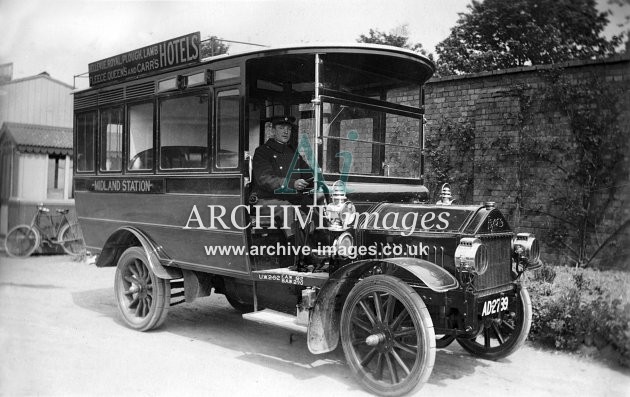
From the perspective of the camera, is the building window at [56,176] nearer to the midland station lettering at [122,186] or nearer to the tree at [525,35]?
the midland station lettering at [122,186]

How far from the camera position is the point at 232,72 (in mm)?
4891

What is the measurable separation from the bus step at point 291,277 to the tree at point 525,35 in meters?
2.62

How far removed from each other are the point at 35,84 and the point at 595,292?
7.17 metres

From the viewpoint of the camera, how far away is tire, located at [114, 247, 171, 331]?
5.70 metres

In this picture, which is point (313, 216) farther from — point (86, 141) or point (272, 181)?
point (86, 141)

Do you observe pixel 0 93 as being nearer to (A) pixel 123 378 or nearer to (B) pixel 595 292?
(A) pixel 123 378

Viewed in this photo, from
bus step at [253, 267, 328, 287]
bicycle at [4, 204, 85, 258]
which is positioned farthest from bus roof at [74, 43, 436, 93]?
bicycle at [4, 204, 85, 258]

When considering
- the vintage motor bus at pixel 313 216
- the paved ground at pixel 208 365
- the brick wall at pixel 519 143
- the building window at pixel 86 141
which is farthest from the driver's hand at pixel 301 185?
the brick wall at pixel 519 143

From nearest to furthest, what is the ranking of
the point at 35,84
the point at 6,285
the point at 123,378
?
the point at 123,378 → the point at 35,84 → the point at 6,285

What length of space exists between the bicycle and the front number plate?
31.5 ft

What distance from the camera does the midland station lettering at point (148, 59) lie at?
5.23 m

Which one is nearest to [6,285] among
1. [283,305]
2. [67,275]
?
[67,275]

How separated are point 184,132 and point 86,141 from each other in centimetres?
196

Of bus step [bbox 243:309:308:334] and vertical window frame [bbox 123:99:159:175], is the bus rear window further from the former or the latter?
bus step [bbox 243:309:308:334]
